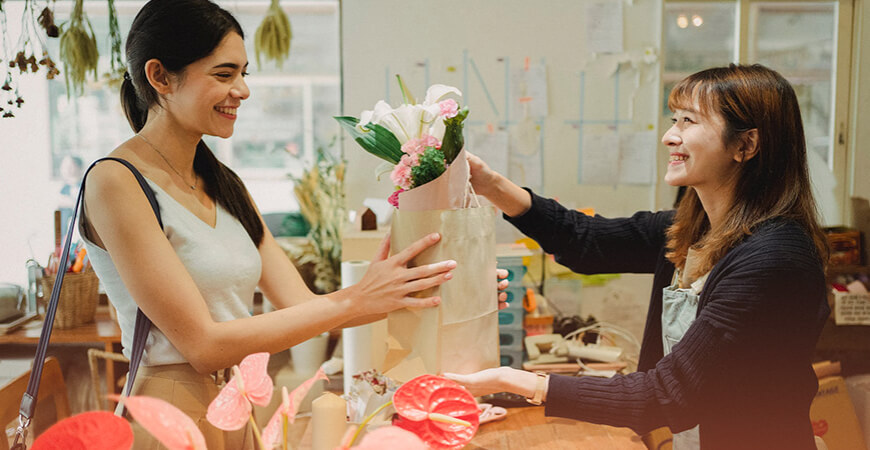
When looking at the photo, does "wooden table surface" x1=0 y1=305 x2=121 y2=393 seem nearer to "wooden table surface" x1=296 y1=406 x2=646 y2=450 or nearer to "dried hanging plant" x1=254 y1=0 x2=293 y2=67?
"wooden table surface" x1=296 y1=406 x2=646 y2=450

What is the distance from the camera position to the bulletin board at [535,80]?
3074 millimetres

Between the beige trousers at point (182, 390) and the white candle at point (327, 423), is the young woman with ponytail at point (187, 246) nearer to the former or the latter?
the beige trousers at point (182, 390)

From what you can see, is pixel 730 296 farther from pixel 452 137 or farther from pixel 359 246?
pixel 359 246

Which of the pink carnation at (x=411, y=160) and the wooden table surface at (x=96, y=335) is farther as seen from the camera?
the wooden table surface at (x=96, y=335)

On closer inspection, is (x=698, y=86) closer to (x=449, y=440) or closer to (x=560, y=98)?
(x=449, y=440)

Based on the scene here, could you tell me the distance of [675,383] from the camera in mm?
1186

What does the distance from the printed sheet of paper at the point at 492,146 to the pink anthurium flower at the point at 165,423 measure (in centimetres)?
263

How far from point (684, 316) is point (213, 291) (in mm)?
997

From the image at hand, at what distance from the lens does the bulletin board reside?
3.07 meters

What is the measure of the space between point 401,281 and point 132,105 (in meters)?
0.67

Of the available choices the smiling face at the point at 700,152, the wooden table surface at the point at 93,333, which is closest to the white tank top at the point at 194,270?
the smiling face at the point at 700,152

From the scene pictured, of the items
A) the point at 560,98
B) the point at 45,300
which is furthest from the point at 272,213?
the point at 560,98

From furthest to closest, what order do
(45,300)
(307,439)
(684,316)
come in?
1. (45,300)
2. (307,439)
3. (684,316)

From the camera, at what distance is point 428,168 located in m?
1.12
